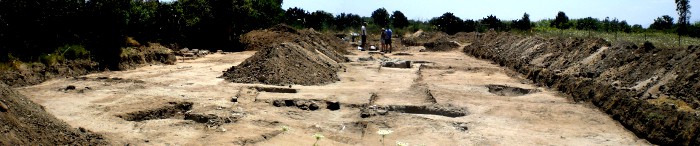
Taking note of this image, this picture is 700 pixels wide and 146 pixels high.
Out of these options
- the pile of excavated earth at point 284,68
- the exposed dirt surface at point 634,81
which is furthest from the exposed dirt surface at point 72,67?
the exposed dirt surface at point 634,81

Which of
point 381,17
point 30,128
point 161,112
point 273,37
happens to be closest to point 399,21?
point 381,17

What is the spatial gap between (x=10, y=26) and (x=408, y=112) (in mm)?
8695

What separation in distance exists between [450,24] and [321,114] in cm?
3342

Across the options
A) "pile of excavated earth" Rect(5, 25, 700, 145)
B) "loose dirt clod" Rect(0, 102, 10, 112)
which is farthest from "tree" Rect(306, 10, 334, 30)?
"loose dirt clod" Rect(0, 102, 10, 112)

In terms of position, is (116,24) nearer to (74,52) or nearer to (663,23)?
(74,52)

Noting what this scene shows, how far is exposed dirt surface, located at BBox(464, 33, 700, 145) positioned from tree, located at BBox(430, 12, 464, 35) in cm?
2527

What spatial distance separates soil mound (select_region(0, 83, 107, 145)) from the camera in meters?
4.36

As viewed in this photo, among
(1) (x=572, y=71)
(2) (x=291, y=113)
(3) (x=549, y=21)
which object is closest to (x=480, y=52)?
(1) (x=572, y=71)

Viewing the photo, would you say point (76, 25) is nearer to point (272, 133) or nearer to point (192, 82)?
point (192, 82)

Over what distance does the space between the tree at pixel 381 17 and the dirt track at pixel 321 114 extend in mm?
37730

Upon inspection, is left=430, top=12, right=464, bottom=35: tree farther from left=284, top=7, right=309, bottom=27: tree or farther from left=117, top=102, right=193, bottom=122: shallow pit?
left=117, top=102, right=193, bottom=122: shallow pit

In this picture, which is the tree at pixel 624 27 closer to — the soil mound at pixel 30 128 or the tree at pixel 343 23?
the tree at pixel 343 23

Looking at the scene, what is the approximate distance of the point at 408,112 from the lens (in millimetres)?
8227

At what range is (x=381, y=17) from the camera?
51.6 meters
